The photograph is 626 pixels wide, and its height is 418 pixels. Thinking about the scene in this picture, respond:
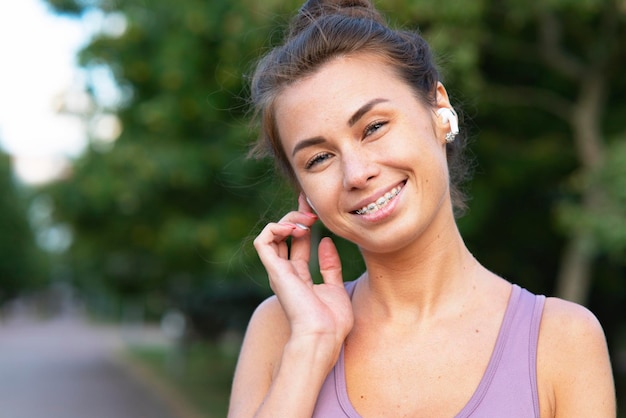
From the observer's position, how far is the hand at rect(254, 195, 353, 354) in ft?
6.72

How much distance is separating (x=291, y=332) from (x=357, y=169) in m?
0.43

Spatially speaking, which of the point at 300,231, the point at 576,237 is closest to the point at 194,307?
the point at 576,237

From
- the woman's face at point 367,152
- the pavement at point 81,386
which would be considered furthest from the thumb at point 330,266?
the pavement at point 81,386

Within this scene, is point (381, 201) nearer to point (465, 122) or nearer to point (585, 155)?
point (465, 122)

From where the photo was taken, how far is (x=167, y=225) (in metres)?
9.98

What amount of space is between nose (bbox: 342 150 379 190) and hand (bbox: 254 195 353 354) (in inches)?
12.0

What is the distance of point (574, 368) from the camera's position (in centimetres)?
187

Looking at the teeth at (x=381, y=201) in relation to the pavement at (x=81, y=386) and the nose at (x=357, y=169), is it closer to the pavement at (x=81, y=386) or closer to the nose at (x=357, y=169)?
the nose at (x=357, y=169)

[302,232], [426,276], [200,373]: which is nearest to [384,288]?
[426,276]

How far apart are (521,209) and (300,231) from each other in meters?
7.70

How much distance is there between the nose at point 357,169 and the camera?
194cm

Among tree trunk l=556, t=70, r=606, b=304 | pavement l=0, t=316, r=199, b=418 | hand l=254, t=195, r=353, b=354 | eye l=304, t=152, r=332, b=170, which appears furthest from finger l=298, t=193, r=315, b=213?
pavement l=0, t=316, r=199, b=418

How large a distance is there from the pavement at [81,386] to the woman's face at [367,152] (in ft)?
33.8

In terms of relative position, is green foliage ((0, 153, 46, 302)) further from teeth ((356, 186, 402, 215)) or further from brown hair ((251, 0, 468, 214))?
teeth ((356, 186, 402, 215))
